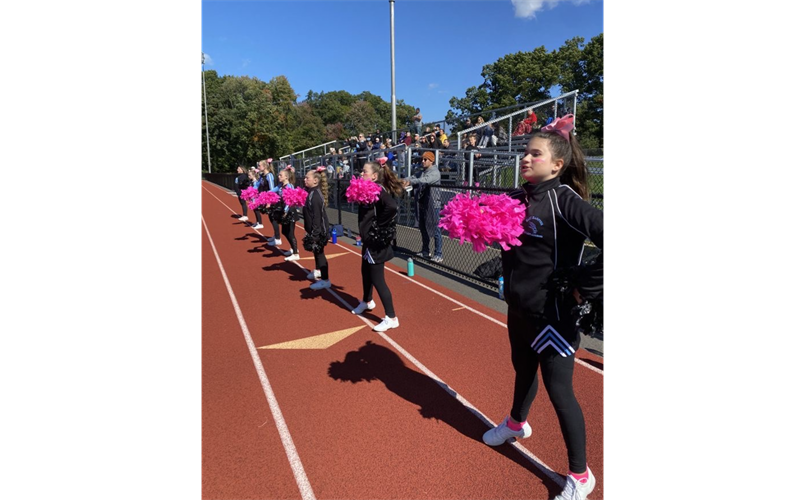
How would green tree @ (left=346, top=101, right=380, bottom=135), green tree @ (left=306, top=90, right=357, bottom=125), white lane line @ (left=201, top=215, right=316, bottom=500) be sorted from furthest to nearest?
Answer: green tree @ (left=306, top=90, right=357, bottom=125) → green tree @ (left=346, top=101, right=380, bottom=135) → white lane line @ (left=201, top=215, right=316, bottom=500)

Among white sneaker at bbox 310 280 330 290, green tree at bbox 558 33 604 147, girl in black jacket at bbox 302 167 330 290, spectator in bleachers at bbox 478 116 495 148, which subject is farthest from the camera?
green tree at bbox 558 33 604 147

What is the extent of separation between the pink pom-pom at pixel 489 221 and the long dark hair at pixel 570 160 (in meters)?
0.30

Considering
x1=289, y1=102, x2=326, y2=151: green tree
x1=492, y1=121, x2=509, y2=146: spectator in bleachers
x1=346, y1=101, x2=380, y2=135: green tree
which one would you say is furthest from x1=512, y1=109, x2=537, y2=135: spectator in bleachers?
x1=346, y1=101, x2=380, y2=135: green tree

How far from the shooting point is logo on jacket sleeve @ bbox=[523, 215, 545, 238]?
85.8 inches

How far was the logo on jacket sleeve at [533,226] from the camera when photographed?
2.18 meters

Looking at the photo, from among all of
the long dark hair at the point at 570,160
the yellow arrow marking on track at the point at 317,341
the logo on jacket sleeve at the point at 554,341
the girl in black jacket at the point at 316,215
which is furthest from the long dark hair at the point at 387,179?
the logo on jacket sleeve at the point at 554,341

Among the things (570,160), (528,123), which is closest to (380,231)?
(570,160)

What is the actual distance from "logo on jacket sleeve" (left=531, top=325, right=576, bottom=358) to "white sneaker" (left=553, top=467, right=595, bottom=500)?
2.60ft

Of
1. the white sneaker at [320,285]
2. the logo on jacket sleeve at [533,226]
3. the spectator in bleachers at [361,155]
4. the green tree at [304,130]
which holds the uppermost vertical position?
the green tree at [304,130]

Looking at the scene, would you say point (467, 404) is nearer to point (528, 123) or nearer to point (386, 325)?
point (386, 325)

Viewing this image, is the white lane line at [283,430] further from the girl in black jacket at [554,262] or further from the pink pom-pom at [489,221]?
the pink pom-pom at [489,221]

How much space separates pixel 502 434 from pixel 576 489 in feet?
2.06

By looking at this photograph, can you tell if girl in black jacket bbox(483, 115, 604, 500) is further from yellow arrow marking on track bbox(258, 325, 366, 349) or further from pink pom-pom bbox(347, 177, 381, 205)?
yellow arrow marking on track bbox(258, 325, 366, 349)
